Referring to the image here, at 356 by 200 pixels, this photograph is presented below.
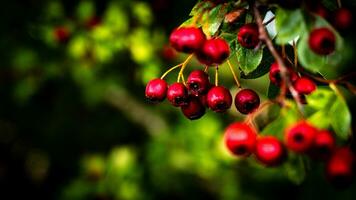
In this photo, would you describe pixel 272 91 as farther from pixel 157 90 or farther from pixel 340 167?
pixel 340 167

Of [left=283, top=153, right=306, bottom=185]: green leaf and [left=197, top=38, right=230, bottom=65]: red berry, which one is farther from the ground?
[left=197, top=38, right=230, bottom=65]: red berry

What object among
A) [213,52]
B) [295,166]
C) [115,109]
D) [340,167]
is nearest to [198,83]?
[213,52]

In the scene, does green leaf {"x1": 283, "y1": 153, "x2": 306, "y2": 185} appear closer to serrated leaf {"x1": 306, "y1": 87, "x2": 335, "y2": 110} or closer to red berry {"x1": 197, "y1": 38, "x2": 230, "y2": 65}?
serrated leaf {"x1": 306, "y1": 87, "x2": 335, "y2": 110}

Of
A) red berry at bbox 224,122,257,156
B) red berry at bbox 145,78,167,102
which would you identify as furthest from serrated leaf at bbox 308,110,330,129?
red berry at bbox 145,78,167,102

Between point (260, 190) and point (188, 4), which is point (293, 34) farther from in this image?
point (260, 190)

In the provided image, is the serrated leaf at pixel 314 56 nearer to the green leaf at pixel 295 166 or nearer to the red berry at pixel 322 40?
the red berry at pixel 322 40

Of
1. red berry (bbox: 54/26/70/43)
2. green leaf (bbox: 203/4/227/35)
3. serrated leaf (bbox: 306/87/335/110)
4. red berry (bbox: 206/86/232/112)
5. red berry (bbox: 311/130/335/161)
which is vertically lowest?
red berry (bbox: 54/26/70/43)
